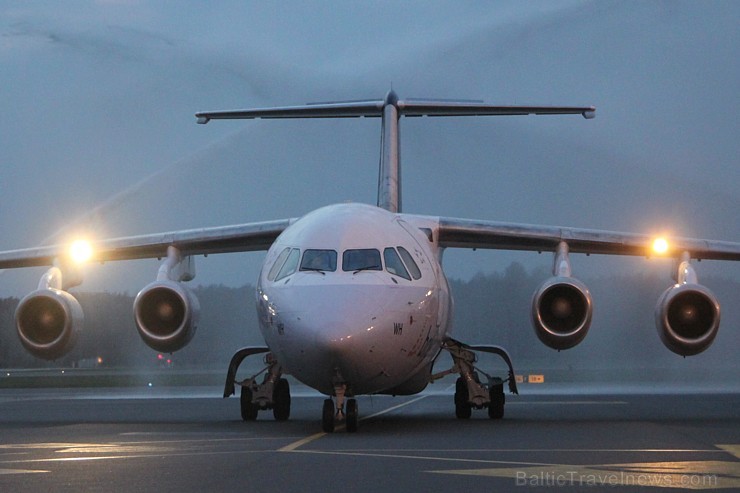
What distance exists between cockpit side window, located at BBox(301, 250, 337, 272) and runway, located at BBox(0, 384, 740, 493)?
1796mm

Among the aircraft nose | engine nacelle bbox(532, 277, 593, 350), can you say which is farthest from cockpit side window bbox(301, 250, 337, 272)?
engine nacelle bbox(532, 277, 593, 350)

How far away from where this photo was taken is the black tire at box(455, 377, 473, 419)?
16.6m

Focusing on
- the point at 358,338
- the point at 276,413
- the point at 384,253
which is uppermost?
the point at 384,253

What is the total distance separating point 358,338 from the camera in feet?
39.4

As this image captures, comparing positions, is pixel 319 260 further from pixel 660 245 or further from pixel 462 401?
pixel 660 245

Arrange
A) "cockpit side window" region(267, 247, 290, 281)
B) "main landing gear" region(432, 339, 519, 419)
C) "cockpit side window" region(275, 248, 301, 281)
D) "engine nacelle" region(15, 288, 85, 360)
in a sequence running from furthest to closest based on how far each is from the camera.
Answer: "engine nacelle" region(15, 288, 85, 360), "main landing gear" region(432, 339, 519, 419), "cockpit side window" region(267, 247, 290, 281), "cockpit side window" region(275, 248, 301, 281)

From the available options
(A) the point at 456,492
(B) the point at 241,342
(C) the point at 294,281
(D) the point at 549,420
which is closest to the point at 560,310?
(D) the point at 549,420

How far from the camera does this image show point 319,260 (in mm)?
13117

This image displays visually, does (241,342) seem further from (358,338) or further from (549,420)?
(358,338)

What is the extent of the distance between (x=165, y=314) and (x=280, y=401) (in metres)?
2.03

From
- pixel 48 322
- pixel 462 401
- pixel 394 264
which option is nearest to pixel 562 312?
pixel 462 401

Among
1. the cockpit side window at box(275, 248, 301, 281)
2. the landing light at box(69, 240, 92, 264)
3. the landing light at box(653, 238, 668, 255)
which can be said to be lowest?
the cockpit side window at box(275, 248, 301, 281)

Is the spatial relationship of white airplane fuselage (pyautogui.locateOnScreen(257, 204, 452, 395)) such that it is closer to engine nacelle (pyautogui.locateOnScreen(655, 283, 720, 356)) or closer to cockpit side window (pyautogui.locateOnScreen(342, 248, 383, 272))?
cockpit side window (pyautogui.locateOnScreen(342, 248, 383, 272))

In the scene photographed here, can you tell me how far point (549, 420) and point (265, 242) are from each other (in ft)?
17.3
